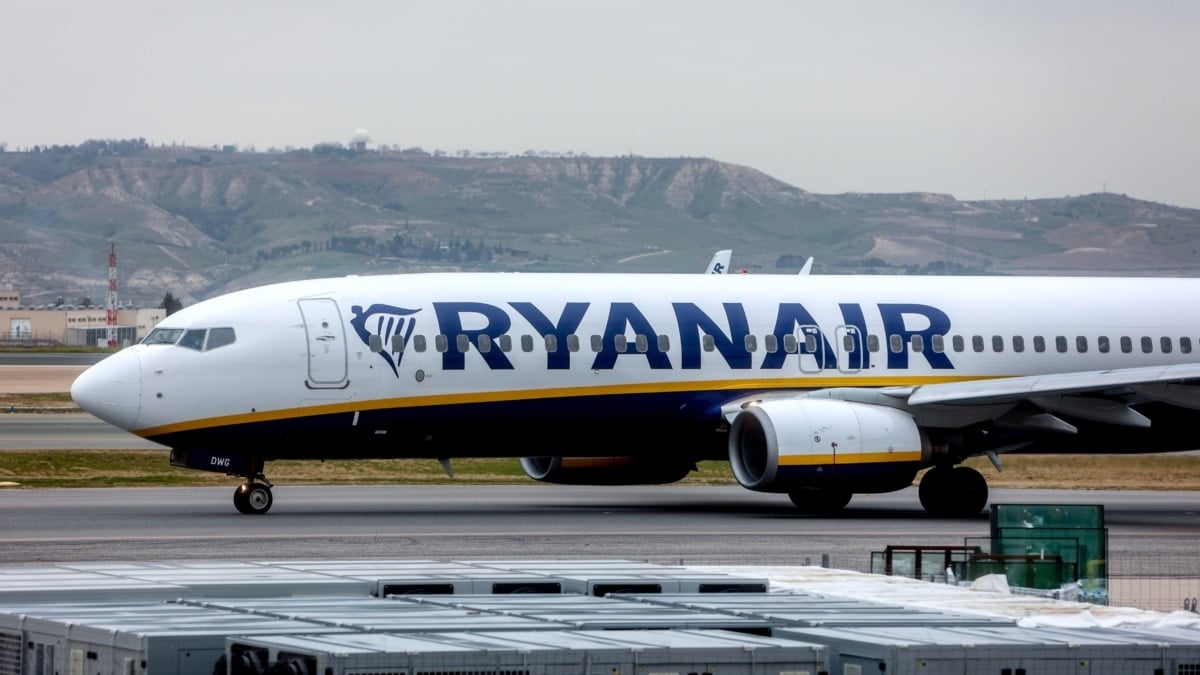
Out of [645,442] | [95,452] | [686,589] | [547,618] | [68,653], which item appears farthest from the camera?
[95,452]

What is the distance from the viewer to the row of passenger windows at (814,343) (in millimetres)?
32062

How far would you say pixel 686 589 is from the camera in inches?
564

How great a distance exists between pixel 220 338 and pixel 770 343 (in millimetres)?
9375

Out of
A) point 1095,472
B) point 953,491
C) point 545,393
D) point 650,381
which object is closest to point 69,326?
point 1095,472

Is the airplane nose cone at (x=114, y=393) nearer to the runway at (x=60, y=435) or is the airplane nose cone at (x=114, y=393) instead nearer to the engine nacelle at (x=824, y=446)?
the engine nacelle at (x=824, y=446)

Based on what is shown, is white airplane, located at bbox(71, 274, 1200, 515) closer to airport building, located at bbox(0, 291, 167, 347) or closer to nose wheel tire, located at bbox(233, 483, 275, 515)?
nose wheel tire, located at bbox(233, 483, 275, 515)

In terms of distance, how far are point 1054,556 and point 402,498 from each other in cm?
1783

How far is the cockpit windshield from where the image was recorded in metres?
31.2

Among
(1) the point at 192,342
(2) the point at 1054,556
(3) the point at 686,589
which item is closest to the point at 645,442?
(1) the point at 192,342

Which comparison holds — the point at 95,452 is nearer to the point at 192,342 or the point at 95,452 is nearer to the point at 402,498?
the point at 402,498

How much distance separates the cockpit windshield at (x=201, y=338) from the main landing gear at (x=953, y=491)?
38.9ft

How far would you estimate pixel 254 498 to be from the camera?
3148 centimetres

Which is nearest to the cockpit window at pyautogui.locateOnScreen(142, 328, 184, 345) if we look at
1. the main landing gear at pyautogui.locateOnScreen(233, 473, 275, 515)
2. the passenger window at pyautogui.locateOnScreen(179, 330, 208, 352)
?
the passenger window at pyautogui.locateOnScreen(179, 330, 208, 352)

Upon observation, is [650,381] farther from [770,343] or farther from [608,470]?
[608,470]
